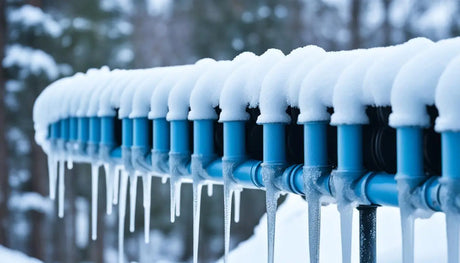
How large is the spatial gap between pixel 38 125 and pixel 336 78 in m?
2.81

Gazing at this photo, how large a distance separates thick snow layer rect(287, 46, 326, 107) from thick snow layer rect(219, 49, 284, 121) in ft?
0.53

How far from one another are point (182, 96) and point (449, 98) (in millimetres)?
1197

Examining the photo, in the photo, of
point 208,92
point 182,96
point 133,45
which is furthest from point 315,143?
point 133,45

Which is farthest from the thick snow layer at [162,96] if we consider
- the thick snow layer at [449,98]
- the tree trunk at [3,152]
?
the tree trunk at [3,152]

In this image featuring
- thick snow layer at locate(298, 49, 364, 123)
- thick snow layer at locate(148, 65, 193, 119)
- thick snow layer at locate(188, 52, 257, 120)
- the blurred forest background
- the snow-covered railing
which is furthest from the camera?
the blurred forest background

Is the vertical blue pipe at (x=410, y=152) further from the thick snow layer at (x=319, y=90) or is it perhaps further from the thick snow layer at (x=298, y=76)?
the thick snow layer at (x=298, y=76)

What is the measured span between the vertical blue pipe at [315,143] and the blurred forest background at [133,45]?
7318 mm

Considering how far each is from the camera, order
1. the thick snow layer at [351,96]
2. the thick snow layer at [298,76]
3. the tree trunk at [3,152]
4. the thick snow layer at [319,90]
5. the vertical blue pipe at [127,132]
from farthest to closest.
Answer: the tree trunk at [3,152], the vertical blue pipe at [127,132], the thick snow layer at [298,76], the thick snow layer at [319,90], the thick snow layer at [351,96]

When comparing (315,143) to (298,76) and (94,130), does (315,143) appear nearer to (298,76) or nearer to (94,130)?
(298,76)

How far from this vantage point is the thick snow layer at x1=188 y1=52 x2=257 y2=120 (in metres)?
2.09

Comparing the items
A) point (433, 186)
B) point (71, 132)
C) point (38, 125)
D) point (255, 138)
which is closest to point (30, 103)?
point (38, 125)

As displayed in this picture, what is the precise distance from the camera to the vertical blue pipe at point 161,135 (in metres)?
2.41

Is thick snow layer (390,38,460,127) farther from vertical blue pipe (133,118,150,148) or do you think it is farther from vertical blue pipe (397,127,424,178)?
vertical blue pipe (133,118,150,148)

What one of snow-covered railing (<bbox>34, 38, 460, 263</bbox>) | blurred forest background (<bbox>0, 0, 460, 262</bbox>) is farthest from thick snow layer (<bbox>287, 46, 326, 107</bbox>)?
blurred forest background (<bbox>0, 0, 460, 262</bbox>)
